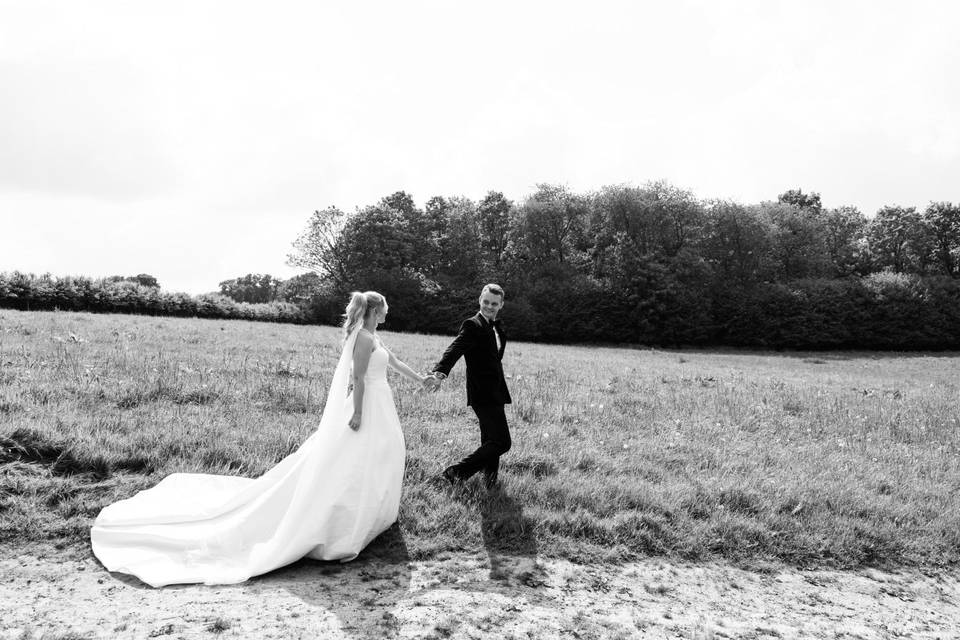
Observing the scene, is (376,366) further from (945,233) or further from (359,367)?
(945,233)

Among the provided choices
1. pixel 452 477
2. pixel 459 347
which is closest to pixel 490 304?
pixel 459 347

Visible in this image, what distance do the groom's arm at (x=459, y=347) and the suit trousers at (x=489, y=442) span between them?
65 cm

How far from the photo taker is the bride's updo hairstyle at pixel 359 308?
656 cm

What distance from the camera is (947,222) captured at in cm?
5912

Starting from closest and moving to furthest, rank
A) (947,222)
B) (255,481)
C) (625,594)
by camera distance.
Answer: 1. (625,594)
2. (255,481)
3. (947,222)

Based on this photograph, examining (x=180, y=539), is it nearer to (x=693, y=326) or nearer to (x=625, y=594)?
(x=625, y=594)

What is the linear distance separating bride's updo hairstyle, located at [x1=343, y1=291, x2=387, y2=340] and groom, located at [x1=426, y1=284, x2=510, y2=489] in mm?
1201

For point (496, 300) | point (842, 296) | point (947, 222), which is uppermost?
point (947, 222)

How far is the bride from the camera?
18.1 feet

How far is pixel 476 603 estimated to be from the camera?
198 inches

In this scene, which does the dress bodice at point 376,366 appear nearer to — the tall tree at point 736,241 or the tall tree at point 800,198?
the tall tree at point 736,241

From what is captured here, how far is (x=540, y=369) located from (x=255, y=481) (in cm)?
1264

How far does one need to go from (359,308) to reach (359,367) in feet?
2.13

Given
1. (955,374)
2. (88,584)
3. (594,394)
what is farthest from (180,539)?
(955,374)
